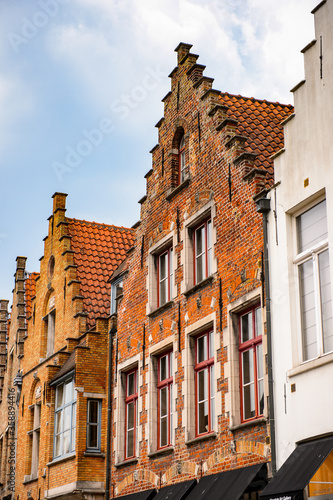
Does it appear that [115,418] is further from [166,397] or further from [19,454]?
[19,454]

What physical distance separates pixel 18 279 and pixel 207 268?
50.1ft

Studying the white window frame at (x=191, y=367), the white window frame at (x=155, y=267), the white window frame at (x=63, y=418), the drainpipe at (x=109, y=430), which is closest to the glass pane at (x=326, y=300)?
the white window frame at (x=191, y=367)

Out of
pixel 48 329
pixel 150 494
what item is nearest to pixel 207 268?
pixel 150 494

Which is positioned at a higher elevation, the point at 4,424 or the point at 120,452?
the point at 4,424

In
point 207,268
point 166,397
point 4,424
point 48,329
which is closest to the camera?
point 207,268

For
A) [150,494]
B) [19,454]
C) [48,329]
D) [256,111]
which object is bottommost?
[150,494]

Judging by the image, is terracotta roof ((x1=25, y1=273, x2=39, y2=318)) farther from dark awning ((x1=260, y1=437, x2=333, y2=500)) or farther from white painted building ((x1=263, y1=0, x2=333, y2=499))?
dark awning ((x1=260, y1=437, x2=333, y2=500))

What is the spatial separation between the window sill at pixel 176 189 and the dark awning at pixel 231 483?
5951 millimetres

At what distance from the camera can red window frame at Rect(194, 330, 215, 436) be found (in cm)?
1527

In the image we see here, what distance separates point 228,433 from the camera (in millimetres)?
14125

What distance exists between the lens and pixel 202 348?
1592 cm

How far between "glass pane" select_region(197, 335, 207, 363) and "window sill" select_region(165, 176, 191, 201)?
3.26m

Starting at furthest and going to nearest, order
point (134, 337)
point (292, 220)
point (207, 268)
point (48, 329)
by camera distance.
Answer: point (48, 329), point (134, 337), point (207, 268), point (292, 220)

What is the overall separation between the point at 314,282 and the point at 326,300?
0.38 metres
